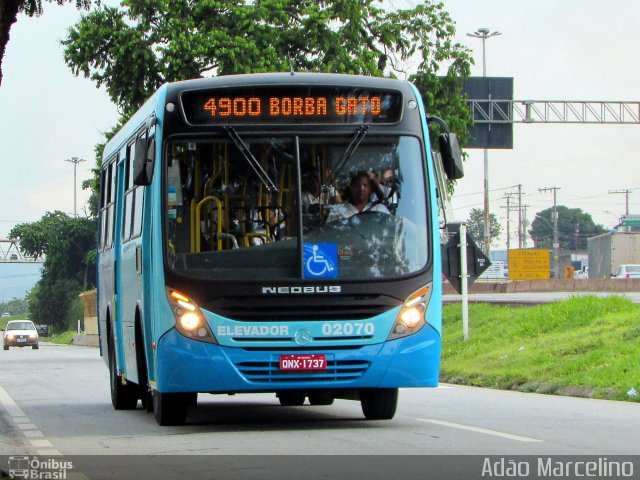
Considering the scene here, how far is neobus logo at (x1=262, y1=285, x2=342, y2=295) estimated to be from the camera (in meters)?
12.0

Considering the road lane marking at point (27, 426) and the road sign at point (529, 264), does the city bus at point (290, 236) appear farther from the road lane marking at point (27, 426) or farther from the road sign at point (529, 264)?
the road sign at point (529, 264)

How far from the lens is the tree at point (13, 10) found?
1130 cm

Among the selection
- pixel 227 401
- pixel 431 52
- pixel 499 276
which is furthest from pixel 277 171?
pixel 499 276

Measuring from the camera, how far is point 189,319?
39.4 ft

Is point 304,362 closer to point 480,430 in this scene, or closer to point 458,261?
point 480,430

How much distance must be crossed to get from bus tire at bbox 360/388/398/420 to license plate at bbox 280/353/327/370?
1291mm

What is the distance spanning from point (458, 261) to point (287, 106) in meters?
13.8

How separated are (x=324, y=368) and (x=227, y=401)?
642 cm

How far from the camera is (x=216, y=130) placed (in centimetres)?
1240

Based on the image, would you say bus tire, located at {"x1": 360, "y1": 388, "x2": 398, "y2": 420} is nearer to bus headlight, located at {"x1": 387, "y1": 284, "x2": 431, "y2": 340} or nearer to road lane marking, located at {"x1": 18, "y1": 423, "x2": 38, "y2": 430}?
bus headlight, located at {"x1": 387, "y1": 284, "x2": 431, "y2": 340}

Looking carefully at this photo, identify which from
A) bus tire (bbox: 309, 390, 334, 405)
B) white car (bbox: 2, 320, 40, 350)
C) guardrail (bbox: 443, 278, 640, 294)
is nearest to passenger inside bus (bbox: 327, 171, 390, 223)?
bus tire (bbox: 309, 390, 334, 405)

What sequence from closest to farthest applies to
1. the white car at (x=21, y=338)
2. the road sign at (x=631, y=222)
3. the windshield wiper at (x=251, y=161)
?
1. the windshield wiper at (x=251, y=161)
2. the white car at (x=21, y=338)
3. the road sign at (x=631, y=222)

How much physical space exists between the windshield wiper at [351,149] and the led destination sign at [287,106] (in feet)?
0.36

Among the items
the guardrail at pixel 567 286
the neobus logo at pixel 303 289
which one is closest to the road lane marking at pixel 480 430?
the neobus logo at pixel 303 289
